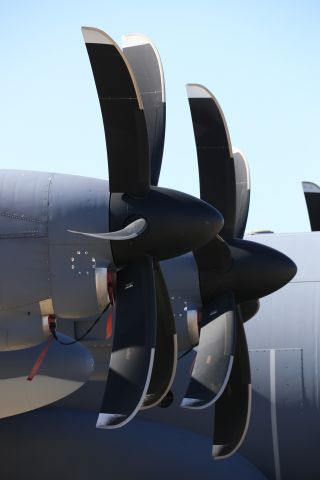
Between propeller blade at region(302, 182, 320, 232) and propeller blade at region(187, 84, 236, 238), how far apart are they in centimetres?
457

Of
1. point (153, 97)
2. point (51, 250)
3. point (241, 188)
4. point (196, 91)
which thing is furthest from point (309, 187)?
point (51, 250)

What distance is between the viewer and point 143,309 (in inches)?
431

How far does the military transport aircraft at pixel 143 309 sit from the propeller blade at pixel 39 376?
0.7 inches

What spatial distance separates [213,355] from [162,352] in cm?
119

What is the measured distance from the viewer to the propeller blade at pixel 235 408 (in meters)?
→ 12.5

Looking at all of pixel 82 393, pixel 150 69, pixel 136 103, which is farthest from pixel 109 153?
pixel 82 393

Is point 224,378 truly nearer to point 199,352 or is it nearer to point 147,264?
point 199,352

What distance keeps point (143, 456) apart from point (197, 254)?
3.16 metres

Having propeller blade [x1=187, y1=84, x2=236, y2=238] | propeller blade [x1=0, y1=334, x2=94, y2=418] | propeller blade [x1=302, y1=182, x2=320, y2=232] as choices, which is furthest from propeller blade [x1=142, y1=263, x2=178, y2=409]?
propeller blade [x1=302, y1=182, x2=320, y2=232]

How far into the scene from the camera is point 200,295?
13.3 meters

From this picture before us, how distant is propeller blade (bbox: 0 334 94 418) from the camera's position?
12477 millimetres

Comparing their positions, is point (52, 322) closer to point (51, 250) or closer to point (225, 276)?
point (51, 250)

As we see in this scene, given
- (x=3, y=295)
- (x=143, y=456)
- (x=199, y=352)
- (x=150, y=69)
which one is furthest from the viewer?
(x=143, y=456)

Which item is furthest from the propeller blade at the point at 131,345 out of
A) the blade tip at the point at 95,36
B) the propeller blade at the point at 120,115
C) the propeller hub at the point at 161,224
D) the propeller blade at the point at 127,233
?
the blade tip at the point at 95,36
